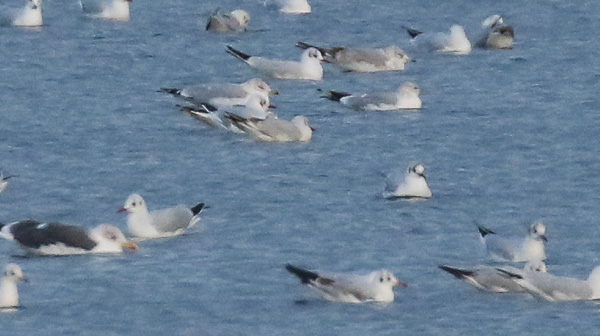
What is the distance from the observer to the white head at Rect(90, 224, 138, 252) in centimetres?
1827

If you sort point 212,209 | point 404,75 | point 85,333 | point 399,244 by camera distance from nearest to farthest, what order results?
point 85,333 < point 399,244 < point 212,209 < point 404,75

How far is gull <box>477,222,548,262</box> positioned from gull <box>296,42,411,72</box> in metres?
9.47

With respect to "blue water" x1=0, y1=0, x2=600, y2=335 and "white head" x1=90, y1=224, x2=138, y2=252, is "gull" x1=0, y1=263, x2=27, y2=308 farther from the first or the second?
"white head" x1=90, y1=224, x2=138, y2=252

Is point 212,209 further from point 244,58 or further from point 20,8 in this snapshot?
point 20,8

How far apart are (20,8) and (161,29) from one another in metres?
2.21

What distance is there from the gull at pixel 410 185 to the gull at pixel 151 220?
8.13 feet

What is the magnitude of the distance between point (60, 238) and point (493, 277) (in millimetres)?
3693

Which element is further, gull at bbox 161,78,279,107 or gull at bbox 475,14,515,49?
gull at bbox 475,14,515,49

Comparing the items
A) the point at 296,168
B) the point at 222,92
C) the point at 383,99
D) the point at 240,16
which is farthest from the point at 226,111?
the point at 240,16

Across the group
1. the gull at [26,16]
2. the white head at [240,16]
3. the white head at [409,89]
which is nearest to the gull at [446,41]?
the white head at [240,16]

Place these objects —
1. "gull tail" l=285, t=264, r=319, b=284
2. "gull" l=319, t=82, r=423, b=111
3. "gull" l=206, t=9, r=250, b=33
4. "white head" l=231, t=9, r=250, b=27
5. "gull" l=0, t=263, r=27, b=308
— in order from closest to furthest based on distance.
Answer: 1. "gull" l=0, t=263, r=27, b=308
2. "gull tail" l=285, t=264, r=319, b=284
3. "gull" l=319, t=82, r=423, b=111
4. "gull" l=206, t=9, r=250, b=33
5. "white head" l=231, t=9, r=250, b=27

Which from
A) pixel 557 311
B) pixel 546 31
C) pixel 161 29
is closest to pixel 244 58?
pixel 161 29

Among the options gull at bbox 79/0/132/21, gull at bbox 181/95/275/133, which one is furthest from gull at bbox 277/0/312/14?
gull at bbox 181/95/275/133

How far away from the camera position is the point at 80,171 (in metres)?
22.0
